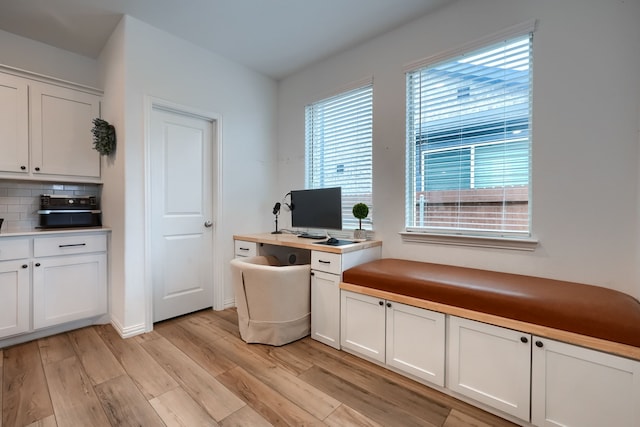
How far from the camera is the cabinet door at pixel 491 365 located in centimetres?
145

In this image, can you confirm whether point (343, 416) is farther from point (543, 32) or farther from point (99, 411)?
point (543, 32)

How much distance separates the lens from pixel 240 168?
3.29m

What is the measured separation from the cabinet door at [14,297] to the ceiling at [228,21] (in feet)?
6.79

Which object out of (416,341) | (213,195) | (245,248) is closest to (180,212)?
(213,195)

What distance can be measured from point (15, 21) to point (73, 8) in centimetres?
63

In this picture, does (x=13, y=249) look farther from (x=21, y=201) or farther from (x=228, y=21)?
(x=228, y=21)

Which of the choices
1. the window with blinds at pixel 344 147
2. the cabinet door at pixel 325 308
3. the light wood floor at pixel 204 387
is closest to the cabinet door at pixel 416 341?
the light wood floor at pixel 204 387

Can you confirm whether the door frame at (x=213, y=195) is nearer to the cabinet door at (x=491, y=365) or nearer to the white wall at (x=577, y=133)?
the white wall at (x=577, y=133)

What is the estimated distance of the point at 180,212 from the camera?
2863 millimetres

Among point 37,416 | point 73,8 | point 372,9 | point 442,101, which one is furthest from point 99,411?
point 372,9

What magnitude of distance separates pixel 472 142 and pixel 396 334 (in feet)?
5.23

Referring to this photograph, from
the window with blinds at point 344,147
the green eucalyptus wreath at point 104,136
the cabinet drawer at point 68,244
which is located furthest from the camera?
the window with blinds at point 344,147

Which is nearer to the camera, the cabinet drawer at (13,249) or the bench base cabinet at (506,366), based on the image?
the bench base cabinet at (506,366)

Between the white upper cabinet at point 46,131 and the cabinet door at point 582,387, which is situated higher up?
the white upper cabinet at point 46,131
